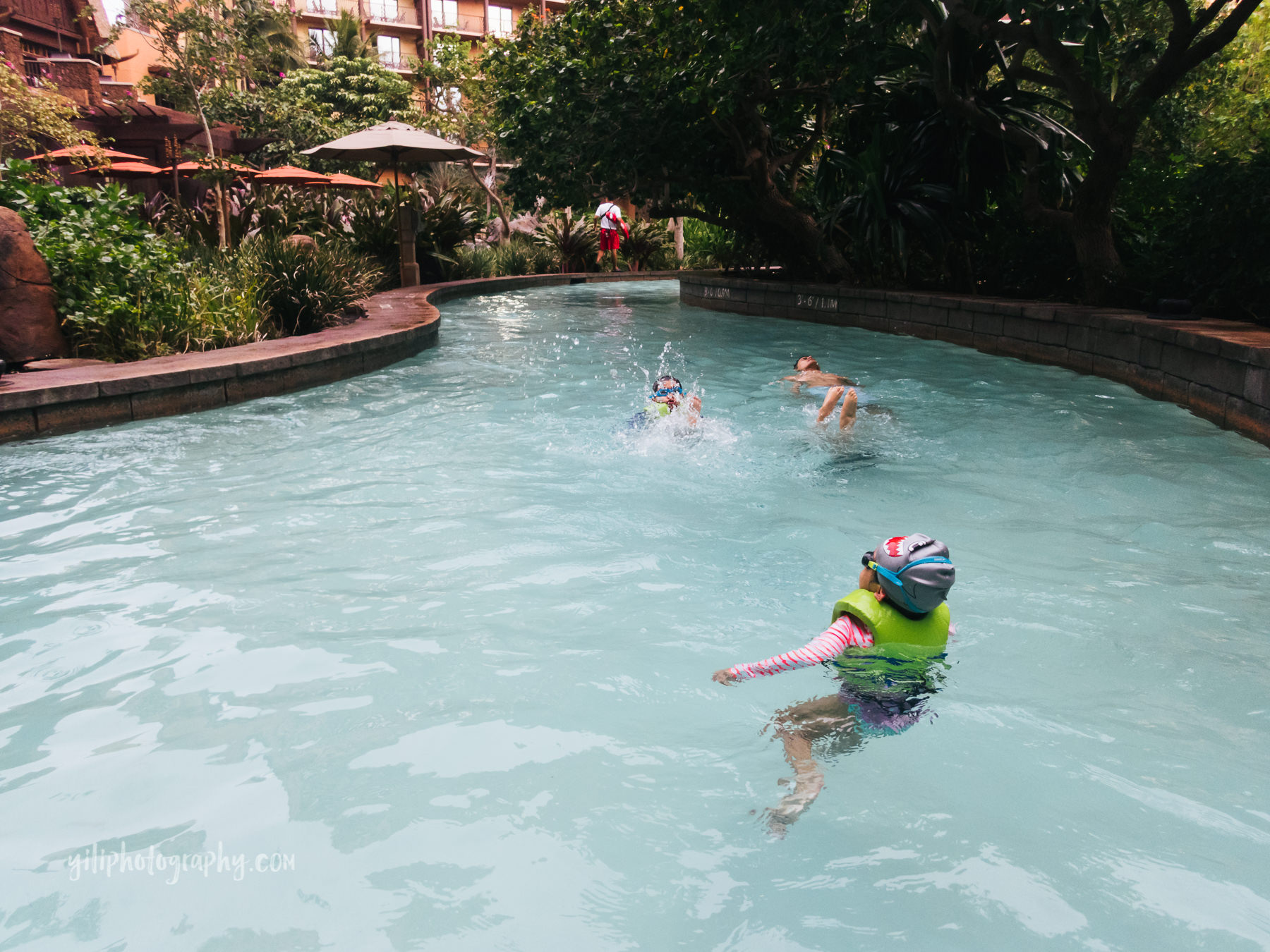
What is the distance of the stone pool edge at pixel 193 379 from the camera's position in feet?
23.5

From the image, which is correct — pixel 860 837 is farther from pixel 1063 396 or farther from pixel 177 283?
pixel 177 283

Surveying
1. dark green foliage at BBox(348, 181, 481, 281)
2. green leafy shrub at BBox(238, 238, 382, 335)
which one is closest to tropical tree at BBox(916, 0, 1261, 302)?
green leafy shrub at BBox(238, 238, 382, 335)

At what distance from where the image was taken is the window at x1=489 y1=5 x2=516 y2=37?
5041 cm

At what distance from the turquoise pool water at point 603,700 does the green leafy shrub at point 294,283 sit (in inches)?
181

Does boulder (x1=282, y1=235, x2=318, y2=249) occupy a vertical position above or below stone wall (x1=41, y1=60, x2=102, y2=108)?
below

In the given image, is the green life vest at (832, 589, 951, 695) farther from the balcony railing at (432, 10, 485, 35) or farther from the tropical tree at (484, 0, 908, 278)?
the balcony railing at (432, 10, 485, 35)

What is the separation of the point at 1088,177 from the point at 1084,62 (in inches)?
84.3

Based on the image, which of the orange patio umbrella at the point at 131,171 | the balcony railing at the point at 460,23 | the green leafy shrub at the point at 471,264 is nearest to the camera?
the orange patio umbrella at the point at 131,171

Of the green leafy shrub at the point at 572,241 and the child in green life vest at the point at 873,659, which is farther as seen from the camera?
the green leafy shrub at the point at 572,241

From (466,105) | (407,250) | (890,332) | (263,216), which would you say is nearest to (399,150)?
(407,250)

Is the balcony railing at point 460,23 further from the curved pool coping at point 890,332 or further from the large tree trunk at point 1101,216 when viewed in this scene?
the large tree trunk at point 1101,216

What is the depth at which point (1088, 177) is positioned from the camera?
35.1 ft

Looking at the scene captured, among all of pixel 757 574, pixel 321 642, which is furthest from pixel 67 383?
pixel 757 574

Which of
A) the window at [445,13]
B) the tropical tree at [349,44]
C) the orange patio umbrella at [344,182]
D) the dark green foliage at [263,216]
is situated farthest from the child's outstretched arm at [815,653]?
the window at [445,13]
